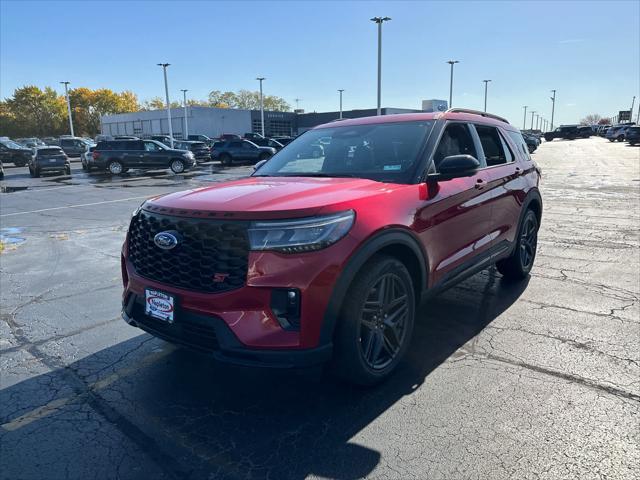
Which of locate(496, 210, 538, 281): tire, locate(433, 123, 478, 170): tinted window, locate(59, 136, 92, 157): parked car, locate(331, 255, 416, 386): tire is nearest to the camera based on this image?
locate(331, 255, 416, 386): tire

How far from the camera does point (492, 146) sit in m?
5.00

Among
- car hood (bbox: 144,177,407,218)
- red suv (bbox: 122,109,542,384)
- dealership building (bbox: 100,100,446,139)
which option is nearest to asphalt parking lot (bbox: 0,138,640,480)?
red suv (bbox: 122,109,542,384)

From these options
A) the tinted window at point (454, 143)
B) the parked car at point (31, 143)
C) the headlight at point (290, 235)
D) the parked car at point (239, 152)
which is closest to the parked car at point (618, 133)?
the parked car at point (239, 152)

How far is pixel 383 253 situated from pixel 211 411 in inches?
59.4

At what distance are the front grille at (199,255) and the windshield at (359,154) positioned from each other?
132 cm

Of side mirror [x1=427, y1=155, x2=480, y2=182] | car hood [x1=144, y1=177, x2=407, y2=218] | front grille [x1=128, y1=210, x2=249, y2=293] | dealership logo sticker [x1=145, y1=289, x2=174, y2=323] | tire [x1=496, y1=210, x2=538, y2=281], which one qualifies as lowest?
tire [x1=496, y1=210, x2=538, y2=281]

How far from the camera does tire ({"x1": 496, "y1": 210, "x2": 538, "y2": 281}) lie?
5500 millimetres

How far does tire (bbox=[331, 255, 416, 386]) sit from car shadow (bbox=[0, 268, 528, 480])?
187 millimetres

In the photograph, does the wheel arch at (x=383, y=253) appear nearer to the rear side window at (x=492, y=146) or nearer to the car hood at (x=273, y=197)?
the car hood at (x=273, y=197)

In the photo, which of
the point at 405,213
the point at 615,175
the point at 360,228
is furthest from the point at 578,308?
the point at 615,175

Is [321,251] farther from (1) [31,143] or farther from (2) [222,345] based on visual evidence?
(1) [31,143]

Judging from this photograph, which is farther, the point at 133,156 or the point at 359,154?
the point at 133,156

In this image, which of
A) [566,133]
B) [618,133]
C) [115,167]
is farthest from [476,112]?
[566,133]

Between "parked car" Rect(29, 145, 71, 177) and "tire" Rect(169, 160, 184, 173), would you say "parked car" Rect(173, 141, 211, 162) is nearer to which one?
"tire" Rect(169, 160, 184, 173)
